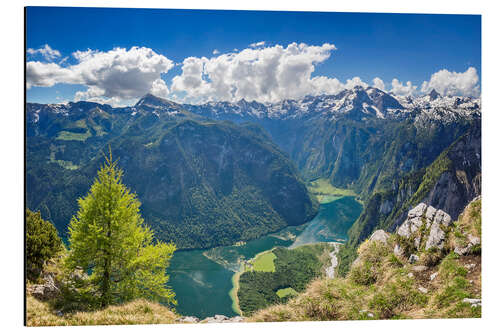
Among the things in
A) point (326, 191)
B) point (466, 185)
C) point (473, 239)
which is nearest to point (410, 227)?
point (473, 239)

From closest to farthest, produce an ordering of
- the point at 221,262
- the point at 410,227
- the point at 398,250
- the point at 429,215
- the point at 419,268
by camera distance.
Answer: the point at 419,268 → the point at 398,250 → the point at 410,227 → the point at 429,215 → the point at 221,262

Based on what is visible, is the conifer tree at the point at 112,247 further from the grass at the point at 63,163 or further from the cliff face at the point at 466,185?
the grass at the point at 63,163

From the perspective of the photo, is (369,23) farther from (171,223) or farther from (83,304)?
(171,223)

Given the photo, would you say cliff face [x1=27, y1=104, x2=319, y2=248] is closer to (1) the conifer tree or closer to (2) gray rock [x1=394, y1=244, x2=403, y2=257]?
(1) the conifer tree

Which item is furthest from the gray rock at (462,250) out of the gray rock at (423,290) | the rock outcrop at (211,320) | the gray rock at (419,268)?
the rock outcrop at (211,320)

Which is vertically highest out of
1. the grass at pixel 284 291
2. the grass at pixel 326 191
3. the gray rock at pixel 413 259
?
the gray rock at pixel 413 259

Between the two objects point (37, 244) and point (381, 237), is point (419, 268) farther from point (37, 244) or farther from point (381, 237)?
point (37, 244)
